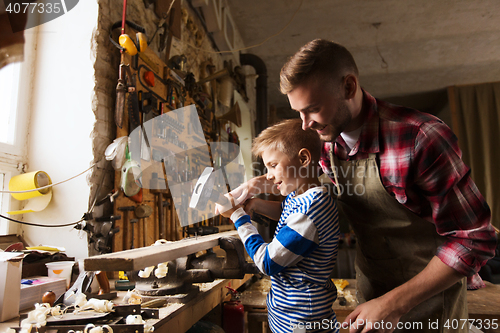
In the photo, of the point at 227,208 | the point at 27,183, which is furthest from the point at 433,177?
the point at 27,183

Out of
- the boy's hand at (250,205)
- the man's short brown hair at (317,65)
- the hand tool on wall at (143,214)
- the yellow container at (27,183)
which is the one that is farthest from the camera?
the hand tool on wall at (143,214)

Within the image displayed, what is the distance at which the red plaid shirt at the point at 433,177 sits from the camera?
95 cm

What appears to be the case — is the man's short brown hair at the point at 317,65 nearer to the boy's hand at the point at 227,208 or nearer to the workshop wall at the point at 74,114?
the boy's hand at the point at 227,208

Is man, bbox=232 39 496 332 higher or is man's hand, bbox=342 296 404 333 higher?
man, bbox=232 39 496 332

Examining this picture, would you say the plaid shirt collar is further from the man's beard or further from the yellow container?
the yellow container

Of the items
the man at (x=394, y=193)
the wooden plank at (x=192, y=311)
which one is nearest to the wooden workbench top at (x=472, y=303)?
the wooden plank at (x=192, y=311)

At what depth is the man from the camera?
37.9 inches

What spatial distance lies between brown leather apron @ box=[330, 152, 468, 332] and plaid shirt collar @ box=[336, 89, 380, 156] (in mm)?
39

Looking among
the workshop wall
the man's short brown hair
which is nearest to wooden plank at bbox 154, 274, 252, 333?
the workshop wall

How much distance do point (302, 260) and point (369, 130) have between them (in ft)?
1.78

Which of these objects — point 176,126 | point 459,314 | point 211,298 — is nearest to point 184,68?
point 176,126

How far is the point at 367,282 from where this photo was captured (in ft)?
4.75

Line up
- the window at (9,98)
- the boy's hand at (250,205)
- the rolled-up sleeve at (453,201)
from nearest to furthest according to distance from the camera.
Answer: the rolled-up sleeve at (453,201) < the boy's hand at (250,205) < the window at (9,98)

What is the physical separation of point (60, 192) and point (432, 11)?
5.18 meters
